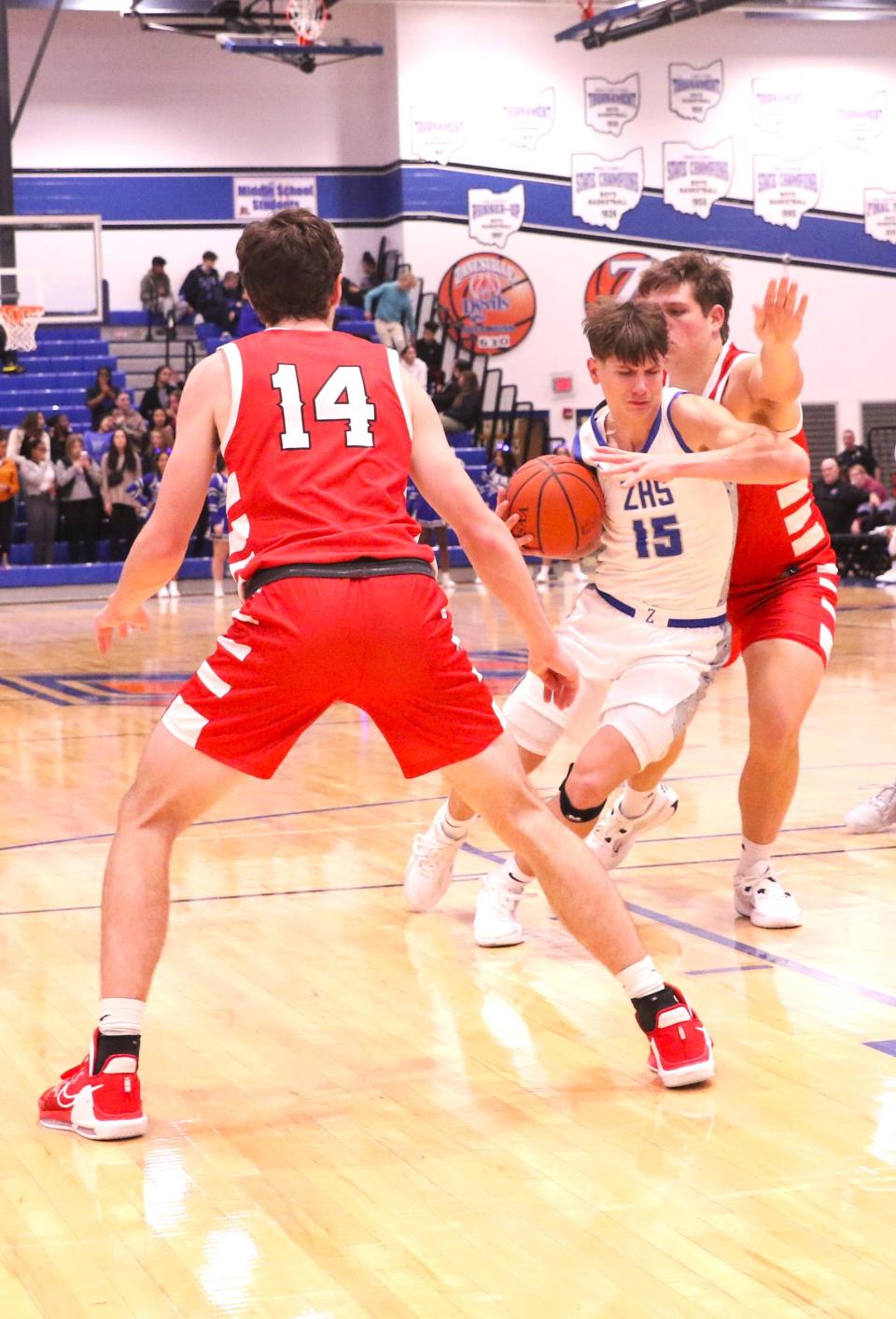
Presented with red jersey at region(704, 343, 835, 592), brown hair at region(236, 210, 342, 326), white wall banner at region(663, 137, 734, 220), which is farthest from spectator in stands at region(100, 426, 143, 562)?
brown hair at region(236, 210, 342, 326)

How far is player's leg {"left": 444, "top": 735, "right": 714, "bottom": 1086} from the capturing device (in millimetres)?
3338

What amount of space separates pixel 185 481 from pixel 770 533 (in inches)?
81.9

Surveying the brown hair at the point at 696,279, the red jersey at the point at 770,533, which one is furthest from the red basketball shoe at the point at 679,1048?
the brown hair at the point at 696,279

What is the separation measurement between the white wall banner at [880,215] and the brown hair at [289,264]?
24.8m

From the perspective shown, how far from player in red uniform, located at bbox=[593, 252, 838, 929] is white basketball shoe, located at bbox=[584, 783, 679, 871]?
5.2 inches

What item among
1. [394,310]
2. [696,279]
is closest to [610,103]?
[394,310]

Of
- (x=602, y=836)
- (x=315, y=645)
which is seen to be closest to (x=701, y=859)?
(x=602, y=836)

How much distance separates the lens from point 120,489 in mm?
19922

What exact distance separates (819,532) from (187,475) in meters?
2.28

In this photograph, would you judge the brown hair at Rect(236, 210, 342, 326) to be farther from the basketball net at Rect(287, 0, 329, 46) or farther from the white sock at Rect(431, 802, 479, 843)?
the basketball net at Rect(287, 0, 329, 46)

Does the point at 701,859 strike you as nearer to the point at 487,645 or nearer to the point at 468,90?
the point at 487,645

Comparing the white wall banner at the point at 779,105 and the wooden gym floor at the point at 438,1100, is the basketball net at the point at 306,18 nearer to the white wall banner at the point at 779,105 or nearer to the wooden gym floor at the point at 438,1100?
the white wall banner at the point at 779,105

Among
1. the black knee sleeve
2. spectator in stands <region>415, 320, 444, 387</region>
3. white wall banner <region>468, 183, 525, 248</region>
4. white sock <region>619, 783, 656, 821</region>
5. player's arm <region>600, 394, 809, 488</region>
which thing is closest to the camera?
player's arm <region>600, 394, 809, 488</region>

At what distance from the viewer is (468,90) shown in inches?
985
